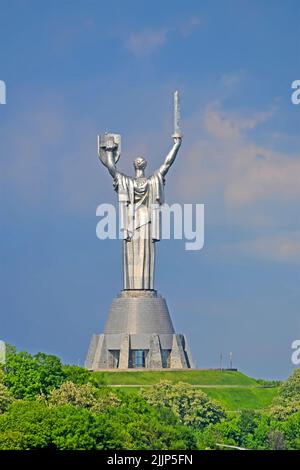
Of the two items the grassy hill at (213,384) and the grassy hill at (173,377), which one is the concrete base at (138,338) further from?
the grassy hill at (213,384)

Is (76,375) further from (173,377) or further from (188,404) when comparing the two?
(173,377)

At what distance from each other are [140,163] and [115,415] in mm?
28020

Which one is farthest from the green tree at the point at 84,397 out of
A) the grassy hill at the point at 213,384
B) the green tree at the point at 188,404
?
the grassy hill at the point at 213,384

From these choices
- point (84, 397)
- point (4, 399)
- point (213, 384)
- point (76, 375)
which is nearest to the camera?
point (84, 397)

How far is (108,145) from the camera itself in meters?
100

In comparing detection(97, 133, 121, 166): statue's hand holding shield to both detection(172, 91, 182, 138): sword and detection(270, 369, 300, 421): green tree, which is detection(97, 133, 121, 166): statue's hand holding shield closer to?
detection(172, 91, 182, 138): sword

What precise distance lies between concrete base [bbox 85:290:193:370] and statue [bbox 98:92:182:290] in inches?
45.8

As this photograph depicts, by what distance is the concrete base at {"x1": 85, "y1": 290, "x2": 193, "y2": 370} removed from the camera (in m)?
99.6

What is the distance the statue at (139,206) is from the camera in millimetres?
100500

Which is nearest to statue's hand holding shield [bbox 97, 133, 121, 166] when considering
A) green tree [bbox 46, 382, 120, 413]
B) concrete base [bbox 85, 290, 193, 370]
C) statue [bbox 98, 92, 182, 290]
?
statue [bbox 98, 92, 182, 290]

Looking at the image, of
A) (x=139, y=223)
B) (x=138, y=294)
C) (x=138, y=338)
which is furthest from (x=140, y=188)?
(x=138, y=338)

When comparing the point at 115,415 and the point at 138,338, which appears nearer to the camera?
the point at 115,415
